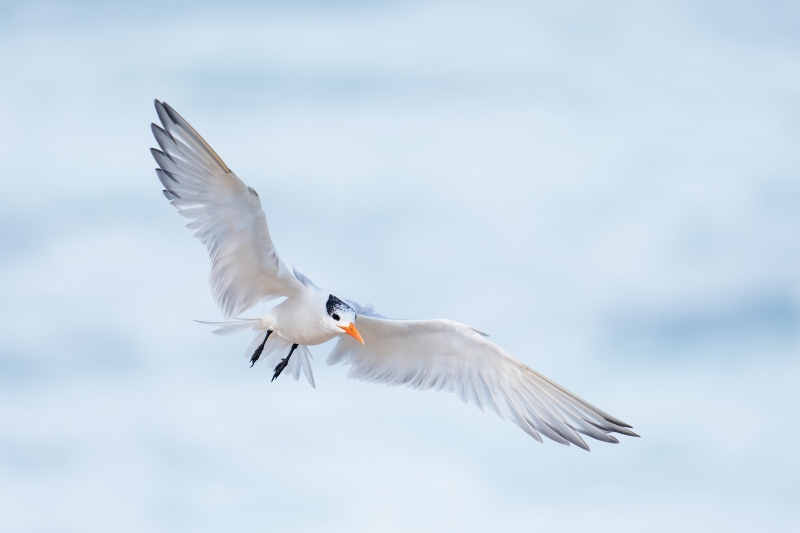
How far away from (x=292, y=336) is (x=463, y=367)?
2.09 metres

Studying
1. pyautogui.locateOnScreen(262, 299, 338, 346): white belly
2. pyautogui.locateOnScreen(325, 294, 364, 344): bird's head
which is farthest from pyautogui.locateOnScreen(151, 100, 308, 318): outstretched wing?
pyautogui.locateOnScreen(325, 294, 364, 344): bird's head

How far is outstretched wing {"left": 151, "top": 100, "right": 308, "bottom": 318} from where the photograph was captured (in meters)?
11.9

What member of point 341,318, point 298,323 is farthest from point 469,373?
point 298,323

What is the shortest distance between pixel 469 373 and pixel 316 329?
202 centimetres

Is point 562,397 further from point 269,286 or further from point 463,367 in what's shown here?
point 269,286

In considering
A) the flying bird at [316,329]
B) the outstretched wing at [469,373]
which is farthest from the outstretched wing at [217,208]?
the outstretched wing at [469,373]

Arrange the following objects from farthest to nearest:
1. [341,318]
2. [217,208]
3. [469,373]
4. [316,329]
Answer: [469,373]
[316,329]
[341,318]
[217,208]

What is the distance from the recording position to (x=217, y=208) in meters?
12.2

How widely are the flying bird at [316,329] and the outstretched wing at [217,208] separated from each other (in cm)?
1

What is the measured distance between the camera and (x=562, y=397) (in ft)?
42.3

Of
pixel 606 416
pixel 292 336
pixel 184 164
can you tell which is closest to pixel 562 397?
pixel 606 416

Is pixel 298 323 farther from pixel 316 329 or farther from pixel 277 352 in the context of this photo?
pixel 277 352

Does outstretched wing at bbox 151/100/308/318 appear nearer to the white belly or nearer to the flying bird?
the flying bird

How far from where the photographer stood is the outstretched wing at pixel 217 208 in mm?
11938
